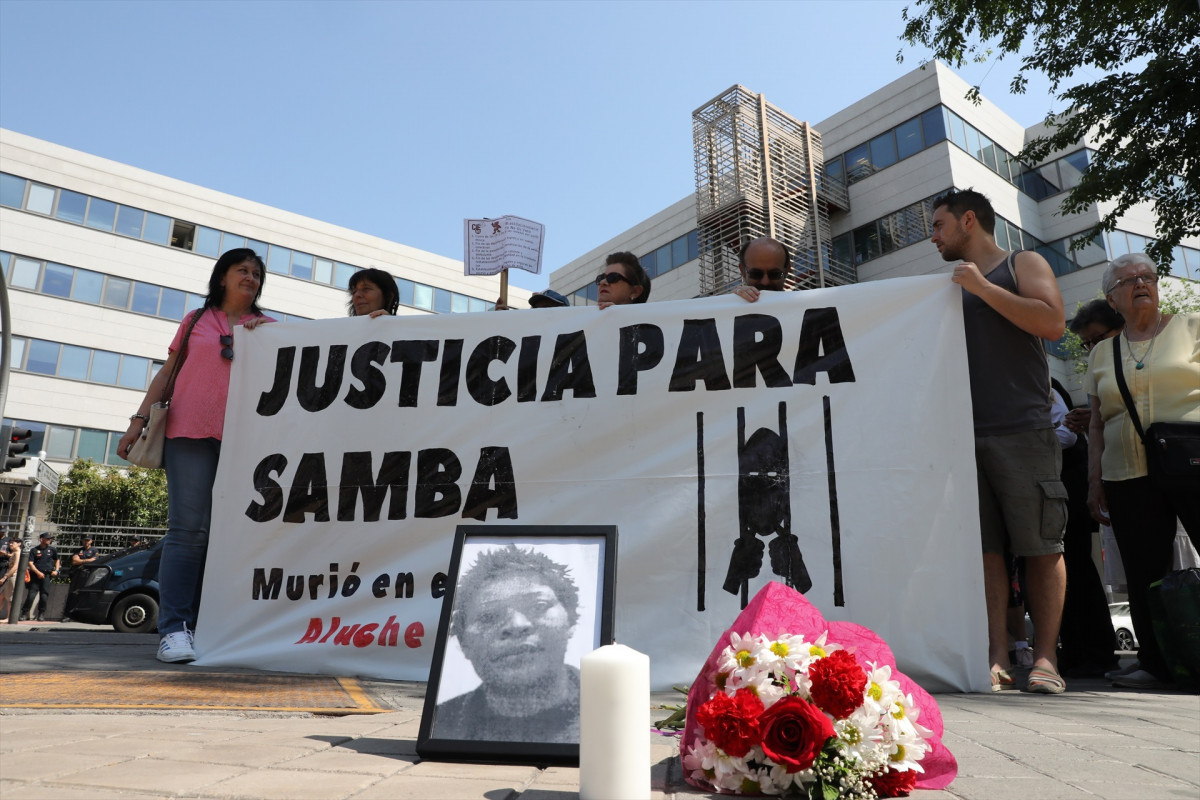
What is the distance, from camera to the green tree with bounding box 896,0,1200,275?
779cm

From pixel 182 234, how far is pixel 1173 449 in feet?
106

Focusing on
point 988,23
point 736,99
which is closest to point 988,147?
point 736,99

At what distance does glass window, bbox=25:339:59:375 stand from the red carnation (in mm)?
30133

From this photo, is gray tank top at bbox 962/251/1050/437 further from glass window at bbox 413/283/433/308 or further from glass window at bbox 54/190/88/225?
glass window at bbox 413/283/433/308

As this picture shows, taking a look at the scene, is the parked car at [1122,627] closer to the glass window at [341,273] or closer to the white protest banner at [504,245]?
the white protest banner at [504,245]

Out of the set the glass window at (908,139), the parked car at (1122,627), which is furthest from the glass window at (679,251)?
the parked car at (1122,627)

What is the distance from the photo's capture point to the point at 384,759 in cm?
167

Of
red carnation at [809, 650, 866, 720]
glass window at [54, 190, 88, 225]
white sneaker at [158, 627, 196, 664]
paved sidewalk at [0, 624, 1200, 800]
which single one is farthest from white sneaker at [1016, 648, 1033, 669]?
glass window at [54, 190, 88, 225]

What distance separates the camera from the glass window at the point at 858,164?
25.9m

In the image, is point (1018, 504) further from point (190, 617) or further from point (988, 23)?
point (988, 23)

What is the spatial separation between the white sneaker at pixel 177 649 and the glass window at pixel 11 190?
28.8 m

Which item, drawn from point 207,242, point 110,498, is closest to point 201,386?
point 110,498

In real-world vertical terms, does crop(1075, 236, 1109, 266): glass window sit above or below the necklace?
above

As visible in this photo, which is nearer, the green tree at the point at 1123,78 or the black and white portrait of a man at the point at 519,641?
the black and white portrait of a man at the point at 519,641
